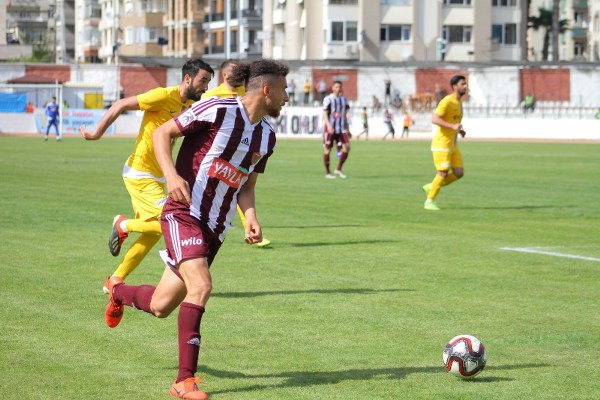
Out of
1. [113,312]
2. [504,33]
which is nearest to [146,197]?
[113,312]

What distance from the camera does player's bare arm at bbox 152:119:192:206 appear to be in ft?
21.8

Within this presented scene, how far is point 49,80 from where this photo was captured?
8144cm

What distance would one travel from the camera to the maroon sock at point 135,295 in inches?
292

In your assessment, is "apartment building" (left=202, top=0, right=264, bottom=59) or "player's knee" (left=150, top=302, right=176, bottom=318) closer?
"player's knee" (left=150, top=302, right=176, bottom=318)

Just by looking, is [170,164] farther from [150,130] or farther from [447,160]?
[447,160]

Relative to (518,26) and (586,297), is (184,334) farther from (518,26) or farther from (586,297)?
(518,26)

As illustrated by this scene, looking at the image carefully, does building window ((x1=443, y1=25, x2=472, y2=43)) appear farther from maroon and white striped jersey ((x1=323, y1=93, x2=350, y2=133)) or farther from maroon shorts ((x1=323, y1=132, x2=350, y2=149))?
maroon shorts ((x1=323, y1=132, x2=350, y2=149))

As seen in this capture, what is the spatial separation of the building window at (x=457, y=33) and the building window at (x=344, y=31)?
7.38m

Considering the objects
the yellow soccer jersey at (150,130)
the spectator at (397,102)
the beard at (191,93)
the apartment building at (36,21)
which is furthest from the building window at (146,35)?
the beard at (191,93)

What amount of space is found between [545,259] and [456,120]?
7267 millimetres

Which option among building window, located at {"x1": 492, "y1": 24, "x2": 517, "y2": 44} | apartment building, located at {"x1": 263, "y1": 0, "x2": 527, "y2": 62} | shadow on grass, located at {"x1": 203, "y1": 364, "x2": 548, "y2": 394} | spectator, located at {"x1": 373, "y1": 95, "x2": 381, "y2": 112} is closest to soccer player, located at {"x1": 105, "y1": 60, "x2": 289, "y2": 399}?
shadow on grass, located at {"x1": 203, "y1": 364, "x2": 548, "y2": 394}

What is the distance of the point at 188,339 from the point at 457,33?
A: 291 feet

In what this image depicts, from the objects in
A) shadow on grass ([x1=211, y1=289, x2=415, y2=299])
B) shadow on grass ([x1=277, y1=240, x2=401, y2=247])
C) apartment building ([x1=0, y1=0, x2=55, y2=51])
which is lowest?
shadow on grass ([x1=277, y1=240, x2=401, y2=247])

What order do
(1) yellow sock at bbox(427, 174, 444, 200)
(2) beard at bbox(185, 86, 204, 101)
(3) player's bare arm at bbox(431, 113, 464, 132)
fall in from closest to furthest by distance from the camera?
(2) beard at bbox(185, 86, 204, 101) → (3) player's bare arm at bbox(431, 113, 464, 132) → (1) yellow sock at bbox(427, 174, 444, 200)
